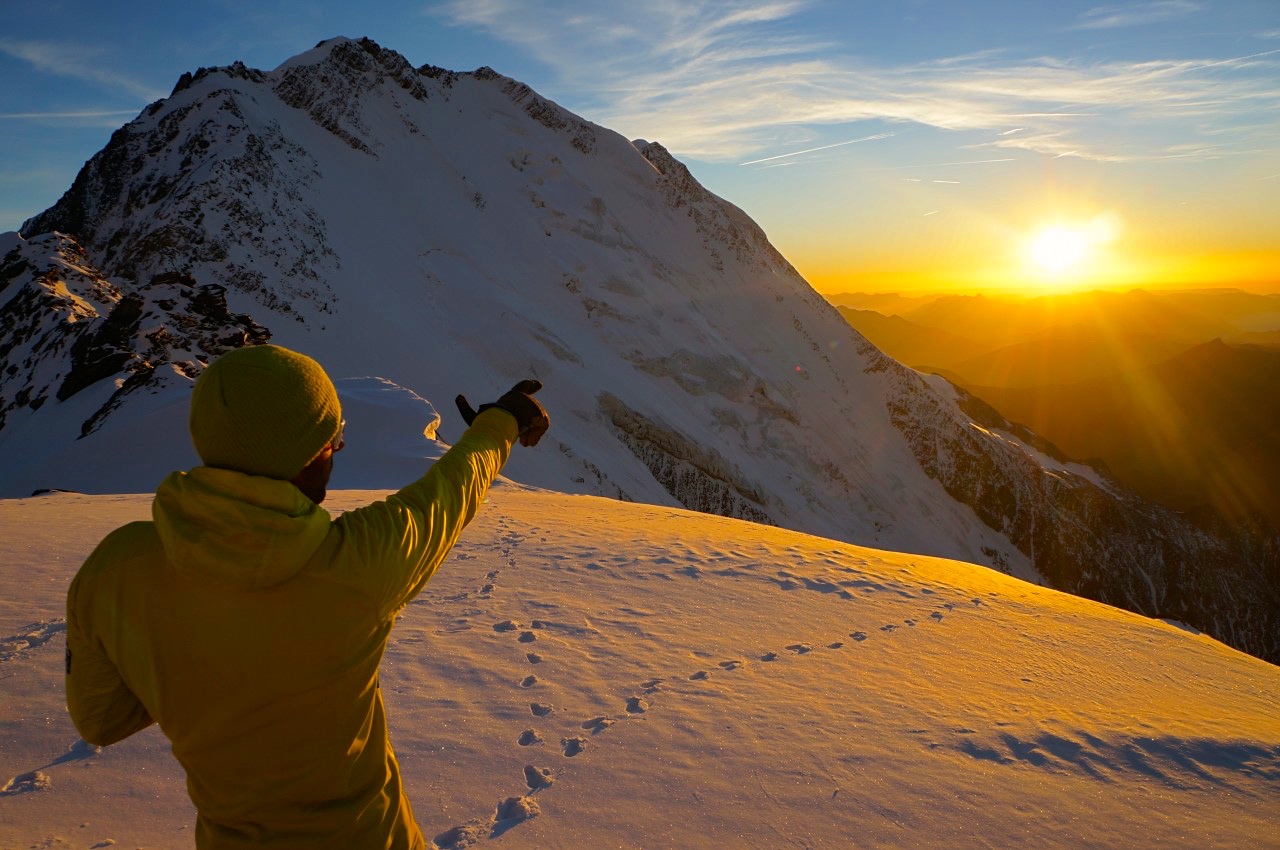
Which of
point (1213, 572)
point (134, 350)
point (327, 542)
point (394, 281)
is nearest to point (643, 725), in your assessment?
point (327, 542)

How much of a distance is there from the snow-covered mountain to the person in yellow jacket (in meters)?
11.6

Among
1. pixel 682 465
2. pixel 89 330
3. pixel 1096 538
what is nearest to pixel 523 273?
pixel 682 465

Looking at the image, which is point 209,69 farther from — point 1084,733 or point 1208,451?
point 1208,451

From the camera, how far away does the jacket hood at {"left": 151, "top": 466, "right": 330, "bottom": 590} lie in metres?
1.38

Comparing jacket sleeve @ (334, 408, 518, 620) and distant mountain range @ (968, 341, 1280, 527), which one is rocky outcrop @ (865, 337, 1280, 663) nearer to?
distant mountain range @ (968, 341, 1280, 527)

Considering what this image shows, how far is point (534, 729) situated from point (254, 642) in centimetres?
293

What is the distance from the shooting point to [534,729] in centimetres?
410

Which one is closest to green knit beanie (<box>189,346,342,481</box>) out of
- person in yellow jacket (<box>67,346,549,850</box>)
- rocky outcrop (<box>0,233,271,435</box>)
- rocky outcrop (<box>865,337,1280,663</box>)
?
person in yellow jacket (<box>67,346,549,850</box>)

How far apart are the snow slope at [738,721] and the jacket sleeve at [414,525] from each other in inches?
80.8

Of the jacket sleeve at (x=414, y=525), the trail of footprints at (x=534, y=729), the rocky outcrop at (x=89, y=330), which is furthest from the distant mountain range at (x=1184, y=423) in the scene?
→ the jacket sleeve at (x=414, y=525)

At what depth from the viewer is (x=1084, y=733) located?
183 inches

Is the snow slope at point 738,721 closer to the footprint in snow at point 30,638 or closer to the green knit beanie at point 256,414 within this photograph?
the footprint in snow at point 30,638

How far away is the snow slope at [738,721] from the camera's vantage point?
3.43m

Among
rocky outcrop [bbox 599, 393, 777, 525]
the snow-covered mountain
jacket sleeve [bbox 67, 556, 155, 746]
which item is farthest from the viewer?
rocky outcrop [bbox 599, 393, 777, 525]
